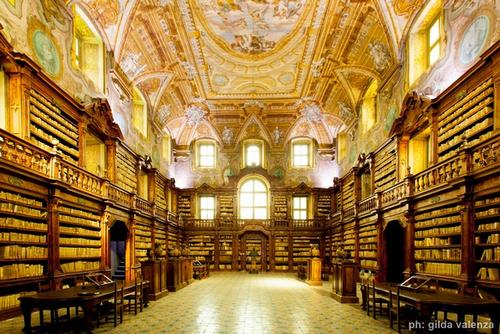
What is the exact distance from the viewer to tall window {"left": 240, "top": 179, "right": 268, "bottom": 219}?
2453cm

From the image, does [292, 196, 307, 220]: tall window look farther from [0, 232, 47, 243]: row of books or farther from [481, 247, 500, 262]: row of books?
[0, 232, 47, 243]: row of books

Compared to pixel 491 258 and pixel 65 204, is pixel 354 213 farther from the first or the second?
pixel 65 204

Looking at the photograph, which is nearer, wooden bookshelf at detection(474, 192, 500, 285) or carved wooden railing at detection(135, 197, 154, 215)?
wooden bookshelf at detection(474, 192, 500, 285)

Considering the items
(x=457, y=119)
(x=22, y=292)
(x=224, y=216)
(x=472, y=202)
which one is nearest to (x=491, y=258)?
(x=472, y=202)

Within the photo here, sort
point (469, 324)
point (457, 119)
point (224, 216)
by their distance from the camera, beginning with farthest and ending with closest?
1. point (224, 216)
2. point (457, 119)
3. point (469, 324)

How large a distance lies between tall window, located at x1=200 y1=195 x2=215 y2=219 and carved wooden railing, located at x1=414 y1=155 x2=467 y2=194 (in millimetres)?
15660

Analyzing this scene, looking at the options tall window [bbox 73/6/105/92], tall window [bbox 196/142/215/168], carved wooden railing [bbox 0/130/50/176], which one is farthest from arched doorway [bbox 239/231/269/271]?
carved wooden railing [bbox 0/130/50/176]

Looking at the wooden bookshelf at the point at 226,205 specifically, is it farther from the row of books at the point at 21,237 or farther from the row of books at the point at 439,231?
the row of books at the point at 21,237

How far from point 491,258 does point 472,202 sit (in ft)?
3.92

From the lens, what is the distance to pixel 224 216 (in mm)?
24234

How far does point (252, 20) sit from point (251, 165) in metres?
10.9

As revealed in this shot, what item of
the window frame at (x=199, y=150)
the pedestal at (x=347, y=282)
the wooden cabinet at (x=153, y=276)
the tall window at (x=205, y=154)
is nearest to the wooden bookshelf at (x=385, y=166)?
the pedestal at (x=347, y=282)

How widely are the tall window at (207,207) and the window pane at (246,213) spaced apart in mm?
1858

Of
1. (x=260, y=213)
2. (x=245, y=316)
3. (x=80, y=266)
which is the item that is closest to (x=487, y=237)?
(x=245, y=316)
